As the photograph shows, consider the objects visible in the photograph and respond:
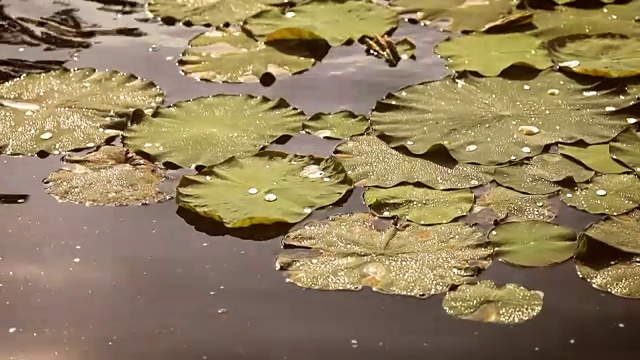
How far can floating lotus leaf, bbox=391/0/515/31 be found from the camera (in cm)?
223

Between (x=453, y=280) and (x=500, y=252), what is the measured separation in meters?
0.11

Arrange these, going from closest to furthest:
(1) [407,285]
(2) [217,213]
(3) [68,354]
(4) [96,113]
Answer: (3) [68,354] < (1) [407,285] < (2) [217,213] < (4) [96,113]

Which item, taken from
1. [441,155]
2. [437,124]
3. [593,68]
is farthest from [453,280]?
[593,68]

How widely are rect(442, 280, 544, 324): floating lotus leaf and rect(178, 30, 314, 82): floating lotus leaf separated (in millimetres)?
828

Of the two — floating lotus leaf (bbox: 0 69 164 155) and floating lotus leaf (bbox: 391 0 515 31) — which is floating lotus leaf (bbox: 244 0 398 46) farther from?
floating lotus leaf (bbox: 0 69 164 155)

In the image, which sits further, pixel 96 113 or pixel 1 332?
pixel 96 113

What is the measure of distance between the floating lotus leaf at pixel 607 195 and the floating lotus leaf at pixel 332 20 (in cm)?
77

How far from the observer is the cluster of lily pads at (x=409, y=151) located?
1.43m


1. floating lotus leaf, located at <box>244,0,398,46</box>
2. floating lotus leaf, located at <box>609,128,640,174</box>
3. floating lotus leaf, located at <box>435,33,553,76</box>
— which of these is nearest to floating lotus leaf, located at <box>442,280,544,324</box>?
floating lotus leaf, located at <box>609,128,640,174</box>

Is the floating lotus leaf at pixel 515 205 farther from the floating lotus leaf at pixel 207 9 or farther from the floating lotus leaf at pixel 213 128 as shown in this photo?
the floating lotus leaf at pixel 207 9

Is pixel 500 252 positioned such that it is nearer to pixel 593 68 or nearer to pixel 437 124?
pixel 437 124

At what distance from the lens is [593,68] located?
195 centimetres

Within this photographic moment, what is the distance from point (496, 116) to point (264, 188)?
516mm

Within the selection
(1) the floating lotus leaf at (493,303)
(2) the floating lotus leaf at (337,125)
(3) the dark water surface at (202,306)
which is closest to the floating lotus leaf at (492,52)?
(2) the floating lotus leaf at (337,125)
